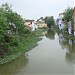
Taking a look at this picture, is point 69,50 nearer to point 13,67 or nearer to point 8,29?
point 8,29

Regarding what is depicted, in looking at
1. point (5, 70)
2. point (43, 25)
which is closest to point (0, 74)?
point (5, 70)

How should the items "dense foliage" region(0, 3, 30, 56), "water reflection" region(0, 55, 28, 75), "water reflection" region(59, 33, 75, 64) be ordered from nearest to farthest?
"water reflection" region(0, 55, 28, 75) < "water reflection" region(59, 33, 75, 64) < "dense foliage" region(0, 3, 30, 56)

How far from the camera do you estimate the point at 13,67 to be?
784 inches

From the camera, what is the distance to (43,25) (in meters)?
106

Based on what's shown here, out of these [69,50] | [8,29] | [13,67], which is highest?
[8,29]

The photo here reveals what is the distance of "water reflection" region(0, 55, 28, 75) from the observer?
18.1 meters

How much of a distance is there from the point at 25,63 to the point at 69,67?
4.42 meters

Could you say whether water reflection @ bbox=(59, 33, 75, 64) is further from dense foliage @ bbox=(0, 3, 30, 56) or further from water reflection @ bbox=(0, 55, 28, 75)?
dense foliage @ bbox=(0, 3, 30, 56)

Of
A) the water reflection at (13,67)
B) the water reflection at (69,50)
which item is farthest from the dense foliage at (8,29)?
the water reflection at (69,50)

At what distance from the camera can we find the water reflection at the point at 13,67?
18.1 meters

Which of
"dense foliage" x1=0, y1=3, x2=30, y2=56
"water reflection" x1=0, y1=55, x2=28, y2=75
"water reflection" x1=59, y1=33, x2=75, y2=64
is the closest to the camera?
"water reflection" x1=0, y1=55, x2=28, y2=75

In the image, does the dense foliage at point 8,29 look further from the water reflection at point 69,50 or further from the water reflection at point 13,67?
the water reflection at point 69,50

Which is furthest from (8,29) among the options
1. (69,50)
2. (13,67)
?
(13,67)

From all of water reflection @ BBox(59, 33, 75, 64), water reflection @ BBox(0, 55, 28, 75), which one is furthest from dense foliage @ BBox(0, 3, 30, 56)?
water reflection @ BBox(59, 33, 75, 64)
